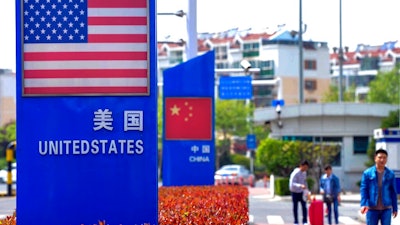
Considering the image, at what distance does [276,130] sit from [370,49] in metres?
92.3

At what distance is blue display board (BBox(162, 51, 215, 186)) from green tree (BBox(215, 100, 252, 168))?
6597cm

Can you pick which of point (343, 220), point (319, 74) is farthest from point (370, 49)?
point (343, 220)

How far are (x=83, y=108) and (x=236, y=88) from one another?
129ft

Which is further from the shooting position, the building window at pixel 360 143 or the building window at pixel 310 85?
the building window at pixel 310 85

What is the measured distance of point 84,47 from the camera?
10453 millimetres

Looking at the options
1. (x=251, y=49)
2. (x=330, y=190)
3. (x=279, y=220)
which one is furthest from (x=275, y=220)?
(x=251, y=49)

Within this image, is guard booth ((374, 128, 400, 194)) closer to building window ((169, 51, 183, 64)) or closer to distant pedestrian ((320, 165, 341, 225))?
distant pedestrian ((320, 165, 341, 225))

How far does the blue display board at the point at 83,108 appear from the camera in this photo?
412 inches

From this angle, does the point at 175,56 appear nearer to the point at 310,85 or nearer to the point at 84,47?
the point at 310,85

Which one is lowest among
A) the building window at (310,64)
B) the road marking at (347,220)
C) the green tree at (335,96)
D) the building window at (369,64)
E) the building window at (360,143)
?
the road marking at (347,220)

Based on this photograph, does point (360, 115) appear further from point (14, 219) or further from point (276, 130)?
point (14, 219)

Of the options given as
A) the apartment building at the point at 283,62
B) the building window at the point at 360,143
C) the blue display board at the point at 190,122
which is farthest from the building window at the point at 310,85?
the blue display board at the point at 190,122

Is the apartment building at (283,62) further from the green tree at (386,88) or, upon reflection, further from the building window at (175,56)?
the green tree at (386,88)

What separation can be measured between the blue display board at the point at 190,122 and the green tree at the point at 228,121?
65969mm
